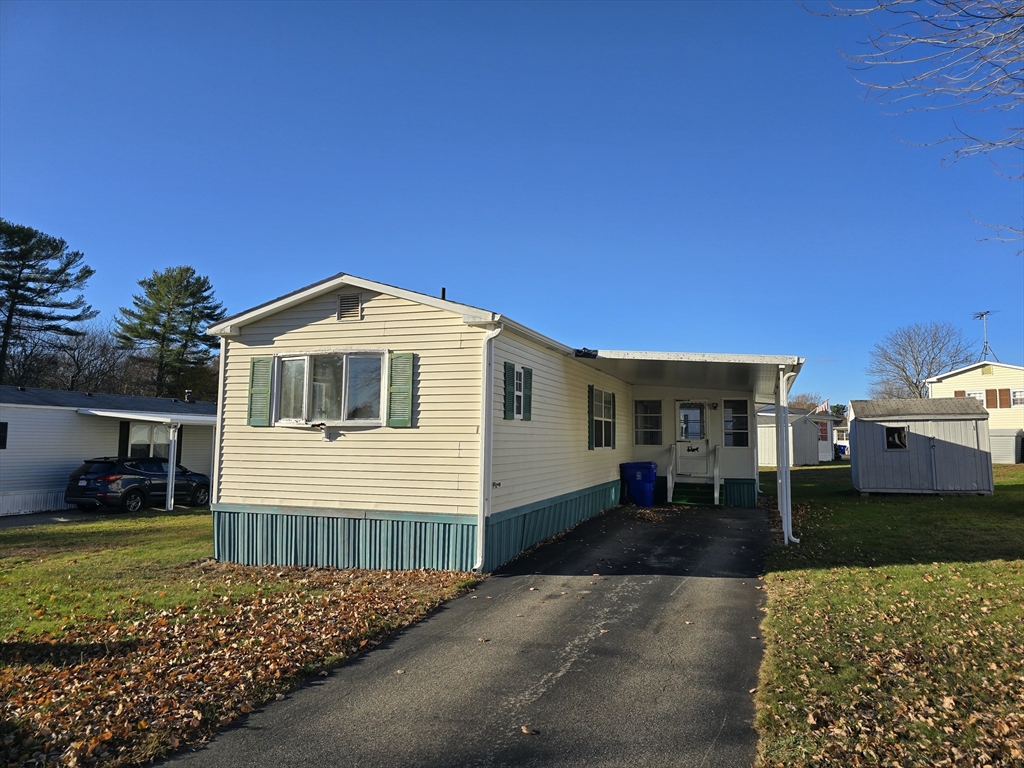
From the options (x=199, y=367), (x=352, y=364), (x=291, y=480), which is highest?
(x=199, y=367)

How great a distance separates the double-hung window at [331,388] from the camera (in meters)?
9.12

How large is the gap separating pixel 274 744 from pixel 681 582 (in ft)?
17.3

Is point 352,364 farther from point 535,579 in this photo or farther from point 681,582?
point 681,582

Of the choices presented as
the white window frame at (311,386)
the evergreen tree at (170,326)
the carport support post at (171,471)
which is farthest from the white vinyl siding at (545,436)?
the evergreen tree at (170,326)

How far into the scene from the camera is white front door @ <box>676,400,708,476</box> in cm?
1595

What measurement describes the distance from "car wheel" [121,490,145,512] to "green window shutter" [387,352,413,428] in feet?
39.8

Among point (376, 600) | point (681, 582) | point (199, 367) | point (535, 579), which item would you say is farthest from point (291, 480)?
point (199, 367)

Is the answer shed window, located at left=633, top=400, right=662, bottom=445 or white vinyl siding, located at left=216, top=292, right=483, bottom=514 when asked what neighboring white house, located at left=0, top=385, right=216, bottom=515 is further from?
shed window, located at left=633, top=400, right=662, bottom=445

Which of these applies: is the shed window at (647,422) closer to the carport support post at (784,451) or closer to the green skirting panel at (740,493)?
the green skirting panel at (740,493)

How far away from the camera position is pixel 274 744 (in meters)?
3.95

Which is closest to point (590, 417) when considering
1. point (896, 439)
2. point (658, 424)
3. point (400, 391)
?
point (658, 424)

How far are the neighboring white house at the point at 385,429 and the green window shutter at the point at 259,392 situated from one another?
21 mm

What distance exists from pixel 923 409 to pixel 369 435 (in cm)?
1515

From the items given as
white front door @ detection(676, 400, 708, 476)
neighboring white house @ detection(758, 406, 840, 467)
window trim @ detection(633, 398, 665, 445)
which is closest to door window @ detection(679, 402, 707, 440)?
white front door @ detection(676, 400, 708, 476)
